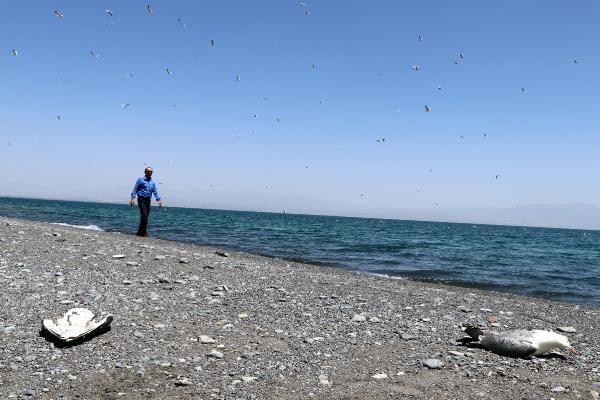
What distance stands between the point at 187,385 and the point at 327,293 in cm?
569

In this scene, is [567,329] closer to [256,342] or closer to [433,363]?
[433,363]

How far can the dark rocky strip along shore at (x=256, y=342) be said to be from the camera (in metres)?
5.84

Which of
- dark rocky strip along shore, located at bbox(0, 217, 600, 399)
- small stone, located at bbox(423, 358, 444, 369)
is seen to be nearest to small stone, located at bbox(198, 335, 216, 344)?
dark rocky strip along shore, located at bbox(0, 217, 600, 399)

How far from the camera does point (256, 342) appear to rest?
7.29 m

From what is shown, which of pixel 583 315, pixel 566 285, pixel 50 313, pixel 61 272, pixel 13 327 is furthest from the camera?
pixel 566 285

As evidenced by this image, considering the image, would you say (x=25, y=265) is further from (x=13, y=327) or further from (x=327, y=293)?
(x=327, y=293)

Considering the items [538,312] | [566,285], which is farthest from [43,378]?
[566,285]

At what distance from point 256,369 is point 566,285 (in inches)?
727

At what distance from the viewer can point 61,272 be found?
1100cm

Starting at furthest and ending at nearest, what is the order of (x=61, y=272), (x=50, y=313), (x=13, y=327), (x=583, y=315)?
1. (x=583, y=315)
2. (x=61, y=272)
3. (x=50, y=313)
4. (x=13, y=327)

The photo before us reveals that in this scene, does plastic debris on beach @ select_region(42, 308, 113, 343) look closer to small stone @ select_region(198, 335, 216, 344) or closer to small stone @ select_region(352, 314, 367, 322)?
small stone @ select_region(198, 335, 216, 344)

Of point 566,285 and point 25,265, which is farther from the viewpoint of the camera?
point 566,285

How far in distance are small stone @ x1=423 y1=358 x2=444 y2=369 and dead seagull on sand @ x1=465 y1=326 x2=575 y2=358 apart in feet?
3.80

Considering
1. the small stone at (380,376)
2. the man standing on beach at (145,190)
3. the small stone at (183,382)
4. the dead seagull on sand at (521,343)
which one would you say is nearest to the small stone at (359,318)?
A: the dead seagull on sand at (521,343)
